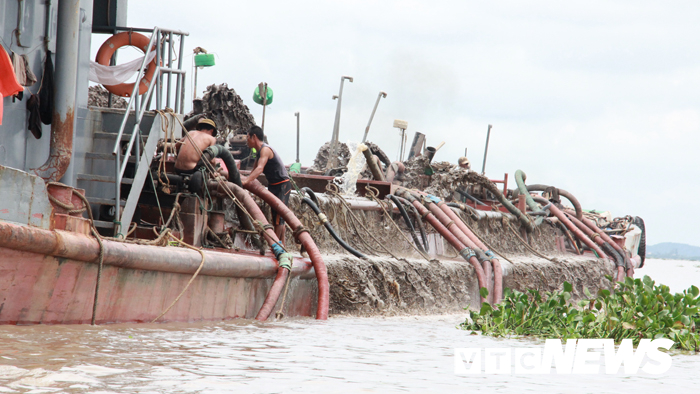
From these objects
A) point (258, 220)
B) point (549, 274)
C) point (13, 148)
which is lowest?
point (549, 274)

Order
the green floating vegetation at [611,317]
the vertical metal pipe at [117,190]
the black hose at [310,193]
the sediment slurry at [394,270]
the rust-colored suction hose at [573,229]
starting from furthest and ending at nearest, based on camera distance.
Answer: the rust-colored suction hose at [573,229], the black hose at [310,193], the sediment slurry at [394,270], the green floating vegetation at [611,317], the vertical metal pipe at [117,190]

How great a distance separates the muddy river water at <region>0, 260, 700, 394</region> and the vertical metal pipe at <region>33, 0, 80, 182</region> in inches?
73.5

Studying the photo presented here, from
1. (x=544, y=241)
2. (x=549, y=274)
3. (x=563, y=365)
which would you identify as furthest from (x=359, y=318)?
(x=544, y=241)

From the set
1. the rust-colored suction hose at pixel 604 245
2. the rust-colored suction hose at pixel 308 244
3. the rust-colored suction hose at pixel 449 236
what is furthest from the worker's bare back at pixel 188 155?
the rust-colored suction hose at pixel 604 245

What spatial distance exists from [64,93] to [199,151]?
210 cm

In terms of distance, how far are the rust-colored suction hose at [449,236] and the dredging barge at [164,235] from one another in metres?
0.03

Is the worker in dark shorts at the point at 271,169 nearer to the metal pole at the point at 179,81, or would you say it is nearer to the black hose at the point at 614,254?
the metal pole at the point at 179,81

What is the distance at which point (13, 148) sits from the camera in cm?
768

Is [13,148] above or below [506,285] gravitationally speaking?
above

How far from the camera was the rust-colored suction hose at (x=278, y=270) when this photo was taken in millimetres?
9055

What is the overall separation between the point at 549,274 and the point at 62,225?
1378 cm

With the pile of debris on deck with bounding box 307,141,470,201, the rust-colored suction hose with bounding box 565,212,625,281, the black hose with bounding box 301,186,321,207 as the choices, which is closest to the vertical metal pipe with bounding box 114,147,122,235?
the black hose with bounding box 301,186,321,207

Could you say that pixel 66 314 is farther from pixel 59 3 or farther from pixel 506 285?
pixel 506 285

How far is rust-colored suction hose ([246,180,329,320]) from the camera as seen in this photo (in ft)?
32.8
